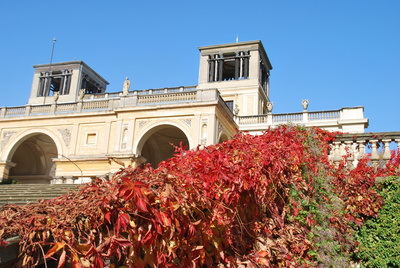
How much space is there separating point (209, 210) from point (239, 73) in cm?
3060

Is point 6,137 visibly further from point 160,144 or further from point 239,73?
point 239,73

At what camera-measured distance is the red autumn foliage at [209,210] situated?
2.29 meters

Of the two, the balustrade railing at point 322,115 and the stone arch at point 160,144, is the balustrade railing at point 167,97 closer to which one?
the stone arch at point 160,144

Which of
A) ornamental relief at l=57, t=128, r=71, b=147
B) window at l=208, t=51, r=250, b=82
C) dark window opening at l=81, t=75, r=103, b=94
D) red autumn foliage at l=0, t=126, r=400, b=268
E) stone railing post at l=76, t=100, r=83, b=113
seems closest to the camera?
red autumn foliage at l=0, t=126, r=400, b=268

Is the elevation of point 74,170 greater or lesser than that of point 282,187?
greater

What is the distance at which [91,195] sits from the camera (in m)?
2.54

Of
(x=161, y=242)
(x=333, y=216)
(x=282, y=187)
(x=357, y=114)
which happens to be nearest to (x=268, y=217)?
(x=282, y=187)

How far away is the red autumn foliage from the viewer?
2287 millimetres

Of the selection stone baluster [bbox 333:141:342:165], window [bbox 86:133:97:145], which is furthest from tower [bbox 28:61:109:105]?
stone baluster [bbox 333:141:342:165]

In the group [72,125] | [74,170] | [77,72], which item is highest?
[77,72]

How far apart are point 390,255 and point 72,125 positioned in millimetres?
18799

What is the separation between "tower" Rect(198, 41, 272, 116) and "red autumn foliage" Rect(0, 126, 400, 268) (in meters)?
24.0

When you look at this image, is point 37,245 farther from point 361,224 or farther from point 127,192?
point 361,224

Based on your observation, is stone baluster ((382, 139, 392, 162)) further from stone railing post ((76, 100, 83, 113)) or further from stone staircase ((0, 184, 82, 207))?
stone railing post ((76, 100, 83, 113))
